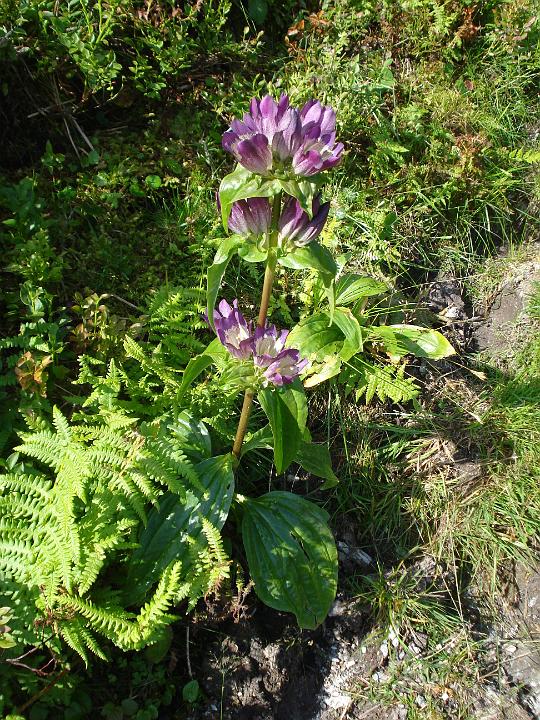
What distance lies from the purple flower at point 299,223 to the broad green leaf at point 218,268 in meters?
0.15

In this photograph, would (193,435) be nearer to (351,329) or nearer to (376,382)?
(351,329)

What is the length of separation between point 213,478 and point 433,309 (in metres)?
1.79

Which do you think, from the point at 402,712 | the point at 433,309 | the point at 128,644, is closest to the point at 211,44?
the point at 433,309

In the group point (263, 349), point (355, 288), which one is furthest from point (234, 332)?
point (355, 288)

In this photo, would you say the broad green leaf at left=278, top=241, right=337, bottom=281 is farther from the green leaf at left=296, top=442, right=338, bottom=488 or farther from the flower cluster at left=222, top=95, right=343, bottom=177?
the green leaf at left=296, top=442, right=338, bottom=488

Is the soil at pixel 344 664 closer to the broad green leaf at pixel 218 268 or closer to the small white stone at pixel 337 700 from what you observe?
the small white stone at pixel 337 700

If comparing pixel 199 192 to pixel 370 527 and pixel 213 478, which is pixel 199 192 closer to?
pixel 213 478

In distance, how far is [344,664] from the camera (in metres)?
2.45

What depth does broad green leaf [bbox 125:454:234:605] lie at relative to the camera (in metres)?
2.10

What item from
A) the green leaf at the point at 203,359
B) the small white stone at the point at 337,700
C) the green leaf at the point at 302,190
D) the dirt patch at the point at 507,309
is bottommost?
the small white stone at the point at 337,700

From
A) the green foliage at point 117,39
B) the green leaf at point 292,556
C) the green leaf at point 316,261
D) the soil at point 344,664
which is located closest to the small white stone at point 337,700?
the soil at point 344,664

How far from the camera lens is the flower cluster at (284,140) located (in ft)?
5.60

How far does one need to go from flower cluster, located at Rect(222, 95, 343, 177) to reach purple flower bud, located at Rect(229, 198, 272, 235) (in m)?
0.11

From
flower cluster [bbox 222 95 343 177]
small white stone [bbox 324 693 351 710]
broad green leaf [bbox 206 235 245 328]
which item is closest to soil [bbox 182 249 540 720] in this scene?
small white stone [bbox 324 693 351 710]
